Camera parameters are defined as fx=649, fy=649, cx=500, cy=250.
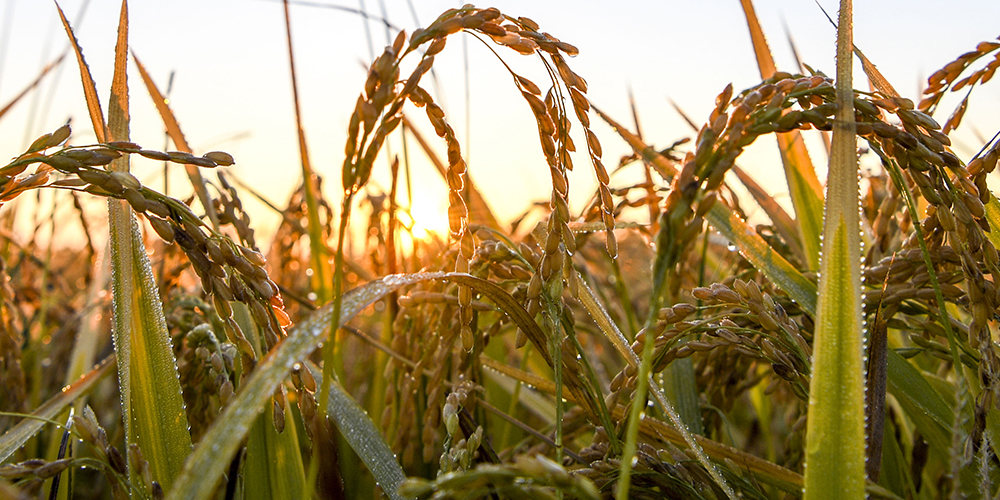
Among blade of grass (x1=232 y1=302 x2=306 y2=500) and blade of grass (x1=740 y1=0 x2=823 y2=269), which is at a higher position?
blade of grass (x1=740 y1=0 x2=823 y2=269)

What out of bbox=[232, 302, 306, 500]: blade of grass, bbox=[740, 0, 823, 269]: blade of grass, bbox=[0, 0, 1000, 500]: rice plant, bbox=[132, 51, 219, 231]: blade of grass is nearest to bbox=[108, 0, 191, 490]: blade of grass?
bbox=[0, 0, 1000, 500]: rice plant

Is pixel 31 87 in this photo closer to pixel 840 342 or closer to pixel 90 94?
pixel 90 94

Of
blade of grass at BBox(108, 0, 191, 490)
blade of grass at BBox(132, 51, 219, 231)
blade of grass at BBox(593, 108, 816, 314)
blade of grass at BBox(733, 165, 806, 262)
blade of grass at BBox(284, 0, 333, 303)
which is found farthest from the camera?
blade of grass at BBox(733, 165, 806, 262)

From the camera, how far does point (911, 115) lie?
77 centimetres

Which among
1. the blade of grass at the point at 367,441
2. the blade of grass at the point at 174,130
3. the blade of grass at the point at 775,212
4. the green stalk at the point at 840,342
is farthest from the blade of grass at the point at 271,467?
the blade of grass at the point at 775,212

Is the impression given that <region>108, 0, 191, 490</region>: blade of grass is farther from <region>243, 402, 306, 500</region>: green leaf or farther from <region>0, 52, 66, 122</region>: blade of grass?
<region>0, 52, 66, 122</region>: blade of grass

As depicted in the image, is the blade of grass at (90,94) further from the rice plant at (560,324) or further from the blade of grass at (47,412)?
the blade of grass at (47,412)

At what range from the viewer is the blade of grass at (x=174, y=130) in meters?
1.40

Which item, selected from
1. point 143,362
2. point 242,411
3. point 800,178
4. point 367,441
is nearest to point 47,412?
point 143,362

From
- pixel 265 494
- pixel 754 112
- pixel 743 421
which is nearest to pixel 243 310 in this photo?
pixel 265 494

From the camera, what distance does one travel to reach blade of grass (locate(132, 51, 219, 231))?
140cm

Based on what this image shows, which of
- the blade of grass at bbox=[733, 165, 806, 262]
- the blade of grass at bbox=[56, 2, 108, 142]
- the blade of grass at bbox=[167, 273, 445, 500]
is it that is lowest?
the blade of grass at bbox=[167, 273, 445, 500]

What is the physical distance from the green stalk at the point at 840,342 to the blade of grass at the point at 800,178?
2.28 feet

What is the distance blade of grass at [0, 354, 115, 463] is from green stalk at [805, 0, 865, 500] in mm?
1177
